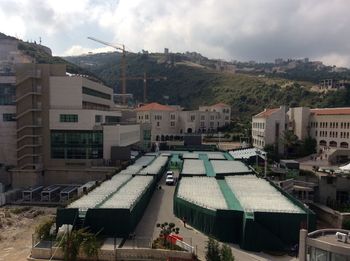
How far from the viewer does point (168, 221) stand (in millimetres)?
35000

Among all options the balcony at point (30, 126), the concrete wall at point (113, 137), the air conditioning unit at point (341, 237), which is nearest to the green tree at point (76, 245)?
the air conditioning unit at point (341, 237)

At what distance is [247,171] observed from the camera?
51.2 meters

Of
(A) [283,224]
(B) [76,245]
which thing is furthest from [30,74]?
(A) [283,224]

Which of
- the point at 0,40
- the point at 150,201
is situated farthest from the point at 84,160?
the point at 0,40

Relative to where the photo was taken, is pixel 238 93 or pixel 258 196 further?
pixel 238 93

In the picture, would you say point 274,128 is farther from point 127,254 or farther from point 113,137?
point 127,254

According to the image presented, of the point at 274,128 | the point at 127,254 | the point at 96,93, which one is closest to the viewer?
the point at 127,254

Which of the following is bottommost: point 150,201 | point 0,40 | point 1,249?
point 1,249

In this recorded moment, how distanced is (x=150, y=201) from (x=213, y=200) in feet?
35.3

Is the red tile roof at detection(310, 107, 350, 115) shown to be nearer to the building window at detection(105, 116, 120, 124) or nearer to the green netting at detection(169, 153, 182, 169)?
the green netting at detection(169, 153, 182, 169)

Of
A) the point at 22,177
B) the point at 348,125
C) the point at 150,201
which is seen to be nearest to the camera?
the point at 150,201

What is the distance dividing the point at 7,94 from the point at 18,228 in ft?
88.7

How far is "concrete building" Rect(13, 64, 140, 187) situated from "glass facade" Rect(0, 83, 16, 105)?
3.97 ft

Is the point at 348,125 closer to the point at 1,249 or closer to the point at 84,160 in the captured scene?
the point at 84,160
